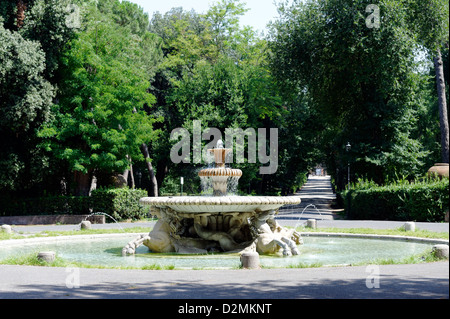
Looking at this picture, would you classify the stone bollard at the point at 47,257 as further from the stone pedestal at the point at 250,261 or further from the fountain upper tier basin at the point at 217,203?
the stone pedestal at the point at 250,261

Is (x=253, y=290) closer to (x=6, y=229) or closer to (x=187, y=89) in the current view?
(x=6, y=229)

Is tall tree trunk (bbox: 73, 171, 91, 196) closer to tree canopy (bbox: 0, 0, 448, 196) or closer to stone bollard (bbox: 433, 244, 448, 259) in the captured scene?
tree canopy (bbox: 0, 0, 448, 196)

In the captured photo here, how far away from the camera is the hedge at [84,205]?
1156 inches

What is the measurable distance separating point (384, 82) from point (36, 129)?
19979mm

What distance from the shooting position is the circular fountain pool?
11.7 m

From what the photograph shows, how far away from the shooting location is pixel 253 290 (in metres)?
7.48

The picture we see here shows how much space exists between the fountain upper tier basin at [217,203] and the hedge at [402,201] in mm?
12412

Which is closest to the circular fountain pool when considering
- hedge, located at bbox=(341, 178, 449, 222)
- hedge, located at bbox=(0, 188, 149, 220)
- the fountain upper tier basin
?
the fountain upper tier basin

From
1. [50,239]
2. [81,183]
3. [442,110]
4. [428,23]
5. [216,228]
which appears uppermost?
[428,23]

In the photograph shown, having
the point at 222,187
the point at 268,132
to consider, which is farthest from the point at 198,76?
the point at 222,187

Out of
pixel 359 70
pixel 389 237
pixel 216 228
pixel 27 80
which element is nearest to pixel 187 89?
pixel 359 70

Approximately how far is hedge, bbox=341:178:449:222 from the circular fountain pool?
9061 millimetres

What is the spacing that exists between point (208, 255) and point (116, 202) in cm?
1693
